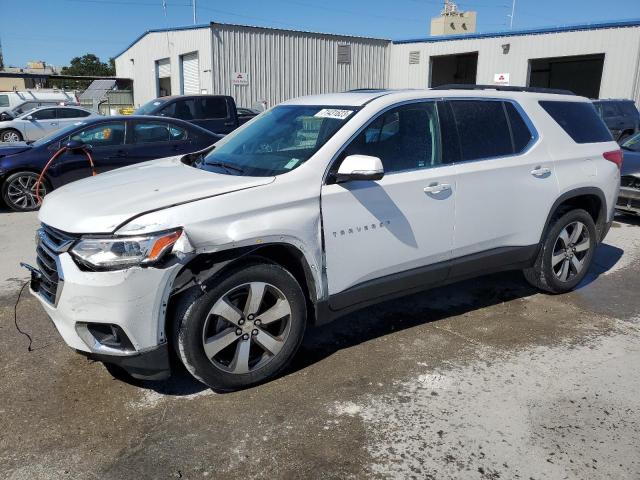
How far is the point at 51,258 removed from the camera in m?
3.04

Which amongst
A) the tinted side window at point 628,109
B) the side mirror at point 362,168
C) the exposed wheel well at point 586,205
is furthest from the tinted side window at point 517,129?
the tinted side window at point 628,109

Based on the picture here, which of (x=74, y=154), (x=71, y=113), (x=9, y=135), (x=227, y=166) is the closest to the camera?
(x=227, y=166)

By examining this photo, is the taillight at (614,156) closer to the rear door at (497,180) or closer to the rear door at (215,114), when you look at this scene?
Answer: the rear door at (497,180)

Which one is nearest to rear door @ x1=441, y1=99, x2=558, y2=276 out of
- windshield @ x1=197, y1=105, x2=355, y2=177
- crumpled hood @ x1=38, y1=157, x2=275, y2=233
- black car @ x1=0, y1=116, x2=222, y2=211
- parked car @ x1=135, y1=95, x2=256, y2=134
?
windshield @ x1=197, y1=105, x2=355, y2=177

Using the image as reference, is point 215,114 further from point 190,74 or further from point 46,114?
point 190,74

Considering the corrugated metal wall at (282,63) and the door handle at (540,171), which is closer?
the door handle at (540,171)

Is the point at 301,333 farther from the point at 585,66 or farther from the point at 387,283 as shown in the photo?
the point at 585,66

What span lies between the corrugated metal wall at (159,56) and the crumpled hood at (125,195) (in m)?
19.1

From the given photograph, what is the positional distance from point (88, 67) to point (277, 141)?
10410cm

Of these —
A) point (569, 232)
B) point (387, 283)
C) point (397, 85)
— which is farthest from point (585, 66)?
point (387, 283)

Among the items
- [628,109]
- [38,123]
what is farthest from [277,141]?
[38,123]

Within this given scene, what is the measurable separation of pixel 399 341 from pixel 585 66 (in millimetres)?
32209

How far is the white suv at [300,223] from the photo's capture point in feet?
9.42

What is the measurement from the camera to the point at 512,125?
436 centimetres
